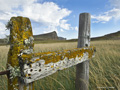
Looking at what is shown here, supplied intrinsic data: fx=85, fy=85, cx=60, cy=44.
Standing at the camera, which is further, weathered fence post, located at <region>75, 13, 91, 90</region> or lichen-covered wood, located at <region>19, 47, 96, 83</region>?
weathered fence post, located at <region>75, 13, 91, 90</region>

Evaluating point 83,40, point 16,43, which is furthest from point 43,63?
point 83,40

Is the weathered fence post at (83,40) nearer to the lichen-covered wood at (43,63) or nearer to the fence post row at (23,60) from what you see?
the lichen-covered wood at (43,63)

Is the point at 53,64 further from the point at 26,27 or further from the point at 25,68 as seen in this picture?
the point at 26,27

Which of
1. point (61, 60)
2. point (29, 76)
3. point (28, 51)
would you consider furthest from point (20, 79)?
point (61, 60)

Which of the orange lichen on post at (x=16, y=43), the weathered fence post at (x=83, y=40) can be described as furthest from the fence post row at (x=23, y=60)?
the weathered fence post at (x=83, y=40)

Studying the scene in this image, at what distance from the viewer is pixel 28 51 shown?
2.81ft

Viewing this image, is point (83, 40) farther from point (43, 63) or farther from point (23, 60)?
point (23, 60)

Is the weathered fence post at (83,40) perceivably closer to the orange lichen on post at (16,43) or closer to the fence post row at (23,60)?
the fence post row at (23,60)

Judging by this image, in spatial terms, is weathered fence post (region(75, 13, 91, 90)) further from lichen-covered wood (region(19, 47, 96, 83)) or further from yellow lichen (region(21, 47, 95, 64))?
lichen-covered wood (region(19, 47, 96, 83))

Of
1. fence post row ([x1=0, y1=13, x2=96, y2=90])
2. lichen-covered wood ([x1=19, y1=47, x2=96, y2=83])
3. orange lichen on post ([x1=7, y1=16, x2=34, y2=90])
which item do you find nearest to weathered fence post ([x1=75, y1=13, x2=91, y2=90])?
lichen-covered wood ([x1=19, y1=47, x2=96, y2=83])

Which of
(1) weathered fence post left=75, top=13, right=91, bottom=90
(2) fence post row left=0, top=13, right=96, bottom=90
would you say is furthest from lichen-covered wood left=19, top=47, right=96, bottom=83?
(1) weathered fence post left=75, top=13, right=91, bottom=90

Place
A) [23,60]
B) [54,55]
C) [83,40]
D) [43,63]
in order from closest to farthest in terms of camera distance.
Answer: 1. [23,60]
2. [43,63]
3. [54,55]
4. [83,40]

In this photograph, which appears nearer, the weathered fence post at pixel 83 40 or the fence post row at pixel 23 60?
the fence post row at pixel 23 60

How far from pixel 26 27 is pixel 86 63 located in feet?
4.91
